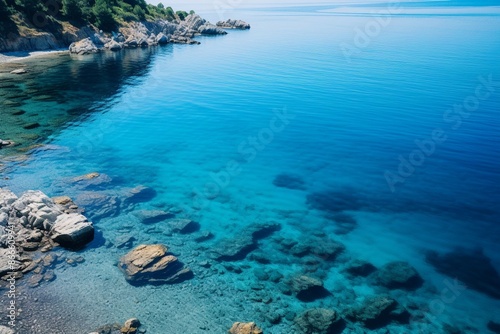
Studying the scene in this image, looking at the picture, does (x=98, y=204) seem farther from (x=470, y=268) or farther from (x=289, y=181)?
(x=470, y=268)

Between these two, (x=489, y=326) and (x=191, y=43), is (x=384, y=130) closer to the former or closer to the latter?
(x=489, y=326)

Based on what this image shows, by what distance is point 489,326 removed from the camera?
772 inches

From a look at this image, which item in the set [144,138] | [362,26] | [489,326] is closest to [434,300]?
[489,326]

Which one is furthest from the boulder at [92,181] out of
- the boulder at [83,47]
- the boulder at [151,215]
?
the boulder at [83,47]

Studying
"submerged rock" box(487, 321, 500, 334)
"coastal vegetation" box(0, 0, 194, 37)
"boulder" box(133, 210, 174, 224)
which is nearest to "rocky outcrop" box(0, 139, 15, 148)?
"boulder" box(133, 210, 174, 224)

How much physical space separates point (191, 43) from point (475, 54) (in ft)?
346

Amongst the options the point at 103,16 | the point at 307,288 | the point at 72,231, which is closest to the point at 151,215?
the point at 72,231

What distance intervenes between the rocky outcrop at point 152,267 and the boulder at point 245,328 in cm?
540

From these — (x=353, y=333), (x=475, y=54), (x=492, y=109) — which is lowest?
(x=353, y=333)

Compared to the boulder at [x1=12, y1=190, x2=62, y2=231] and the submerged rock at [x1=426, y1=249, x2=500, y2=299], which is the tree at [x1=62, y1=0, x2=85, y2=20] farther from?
the submerged rock at [x1=426, y1=249, x2=500, y2=299]

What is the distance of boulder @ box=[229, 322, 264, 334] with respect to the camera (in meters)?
18.2

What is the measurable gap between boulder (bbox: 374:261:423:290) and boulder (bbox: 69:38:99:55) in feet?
368

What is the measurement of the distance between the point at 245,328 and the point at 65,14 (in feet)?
419

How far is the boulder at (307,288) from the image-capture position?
21.4 meters
